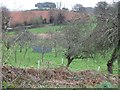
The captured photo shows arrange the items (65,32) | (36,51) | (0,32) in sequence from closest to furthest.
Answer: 1. (0,32)
2. (65,32)
3. (36,51)

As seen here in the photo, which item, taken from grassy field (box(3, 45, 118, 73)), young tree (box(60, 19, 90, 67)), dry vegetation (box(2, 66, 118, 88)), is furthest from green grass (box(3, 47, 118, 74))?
young tree (box(60, 19, 90, 67))

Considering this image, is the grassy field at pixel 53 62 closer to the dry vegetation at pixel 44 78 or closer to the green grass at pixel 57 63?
the green grass at pixel 57 63

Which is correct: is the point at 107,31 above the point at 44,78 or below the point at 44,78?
above

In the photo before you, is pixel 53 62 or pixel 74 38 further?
pixel 74 38

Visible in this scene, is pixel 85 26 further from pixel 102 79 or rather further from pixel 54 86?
pixel 54 86

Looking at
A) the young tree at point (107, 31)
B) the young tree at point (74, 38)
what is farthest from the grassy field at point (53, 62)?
the young tree at point (107, 31)

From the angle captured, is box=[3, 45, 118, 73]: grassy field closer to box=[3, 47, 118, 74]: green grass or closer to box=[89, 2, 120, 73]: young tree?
box=[3, 47, 118, 74]: green grass

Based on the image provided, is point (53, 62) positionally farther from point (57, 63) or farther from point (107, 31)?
point (107, 31)

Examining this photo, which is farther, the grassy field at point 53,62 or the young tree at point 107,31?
the young tree at point 107,31

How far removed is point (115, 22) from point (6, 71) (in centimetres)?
608

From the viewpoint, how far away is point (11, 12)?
4.87 metres

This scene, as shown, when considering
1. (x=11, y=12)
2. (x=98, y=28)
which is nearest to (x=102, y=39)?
(x=98, y=28)

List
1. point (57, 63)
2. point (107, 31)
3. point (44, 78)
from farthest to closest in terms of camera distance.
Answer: point (57, 63)
point (107, 31)
point (44, 78)

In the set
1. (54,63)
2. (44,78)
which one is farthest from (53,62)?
(44,78)
